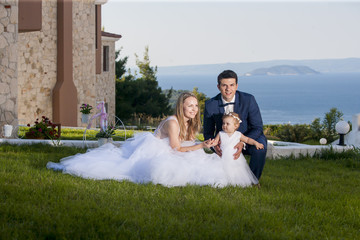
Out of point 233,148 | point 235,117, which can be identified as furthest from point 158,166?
point 235,117

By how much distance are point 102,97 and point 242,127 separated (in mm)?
21159

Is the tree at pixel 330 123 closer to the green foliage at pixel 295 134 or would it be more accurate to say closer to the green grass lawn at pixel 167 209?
the green foliage at pixel 295 134

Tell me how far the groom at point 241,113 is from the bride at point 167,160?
0.71 ft

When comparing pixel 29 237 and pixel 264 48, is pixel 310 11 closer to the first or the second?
pixel 264 48

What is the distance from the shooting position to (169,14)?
104000mm

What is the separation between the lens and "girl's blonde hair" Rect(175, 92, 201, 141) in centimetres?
709

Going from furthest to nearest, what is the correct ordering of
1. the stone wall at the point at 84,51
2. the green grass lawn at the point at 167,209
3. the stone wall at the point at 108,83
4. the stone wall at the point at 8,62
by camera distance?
the stone wall at the point at 108,83, the stone wall at the point at 84,51, the stone wall at the point at 8,62, the green grass lawn at the point at 167,209

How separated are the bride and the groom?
0.22 metres

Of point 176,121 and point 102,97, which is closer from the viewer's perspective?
point 176,121

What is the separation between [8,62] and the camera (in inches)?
504

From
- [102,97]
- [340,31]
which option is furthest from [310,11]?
[102,97]

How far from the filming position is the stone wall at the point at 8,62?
12.7m

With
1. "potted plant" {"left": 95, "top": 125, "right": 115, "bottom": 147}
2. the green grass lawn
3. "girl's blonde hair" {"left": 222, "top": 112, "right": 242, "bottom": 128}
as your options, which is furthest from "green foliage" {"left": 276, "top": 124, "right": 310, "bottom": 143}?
"girl's blonde hair" {"left": 222, "top": 112, "right": 242, "bottom": 128}

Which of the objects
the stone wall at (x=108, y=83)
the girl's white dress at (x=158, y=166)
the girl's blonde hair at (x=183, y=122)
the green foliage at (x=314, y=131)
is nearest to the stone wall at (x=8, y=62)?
the girl's white dress at (x=158, y=166)
